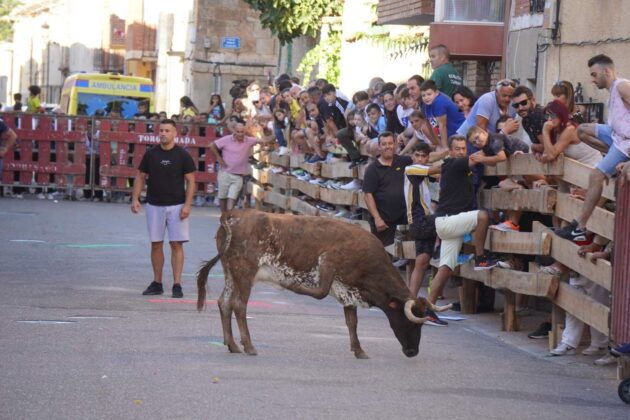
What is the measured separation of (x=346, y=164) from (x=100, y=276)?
4.55 m

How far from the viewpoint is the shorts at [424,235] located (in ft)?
48.8

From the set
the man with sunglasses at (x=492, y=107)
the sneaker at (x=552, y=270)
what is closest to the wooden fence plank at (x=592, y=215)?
the sneaker at (x=552, y=270)

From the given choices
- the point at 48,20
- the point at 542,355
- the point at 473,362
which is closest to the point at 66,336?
the point at 473,362

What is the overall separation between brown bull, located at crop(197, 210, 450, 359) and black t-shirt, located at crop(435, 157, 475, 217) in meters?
2.60

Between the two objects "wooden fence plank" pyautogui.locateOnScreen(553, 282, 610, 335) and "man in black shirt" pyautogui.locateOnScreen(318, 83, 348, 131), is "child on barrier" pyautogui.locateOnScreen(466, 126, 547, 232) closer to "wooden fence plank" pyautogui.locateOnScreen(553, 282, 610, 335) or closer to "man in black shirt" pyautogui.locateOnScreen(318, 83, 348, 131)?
"wooden fence plank" pyautogui.locateOnScreen(553, 282, 610, 335)

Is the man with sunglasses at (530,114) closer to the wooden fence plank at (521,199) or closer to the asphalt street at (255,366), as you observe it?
the wooden fence plank at (521,199)

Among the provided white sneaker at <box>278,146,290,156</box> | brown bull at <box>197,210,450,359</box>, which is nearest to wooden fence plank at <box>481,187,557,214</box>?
brown bull at <box>197,210,450,359</box>

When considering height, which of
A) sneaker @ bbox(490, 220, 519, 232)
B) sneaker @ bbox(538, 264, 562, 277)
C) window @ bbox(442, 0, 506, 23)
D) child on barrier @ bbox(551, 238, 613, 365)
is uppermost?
window @ bbox(442, 0, 506, 23)

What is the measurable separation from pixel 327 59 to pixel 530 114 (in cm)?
2345

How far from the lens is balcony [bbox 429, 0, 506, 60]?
25.4 metres

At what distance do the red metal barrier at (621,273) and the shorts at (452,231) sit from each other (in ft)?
11.1

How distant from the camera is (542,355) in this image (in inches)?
499

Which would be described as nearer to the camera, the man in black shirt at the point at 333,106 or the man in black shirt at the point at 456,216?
the man in black shirt at the point at 456,216

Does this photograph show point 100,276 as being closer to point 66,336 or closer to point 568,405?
point 66,336
